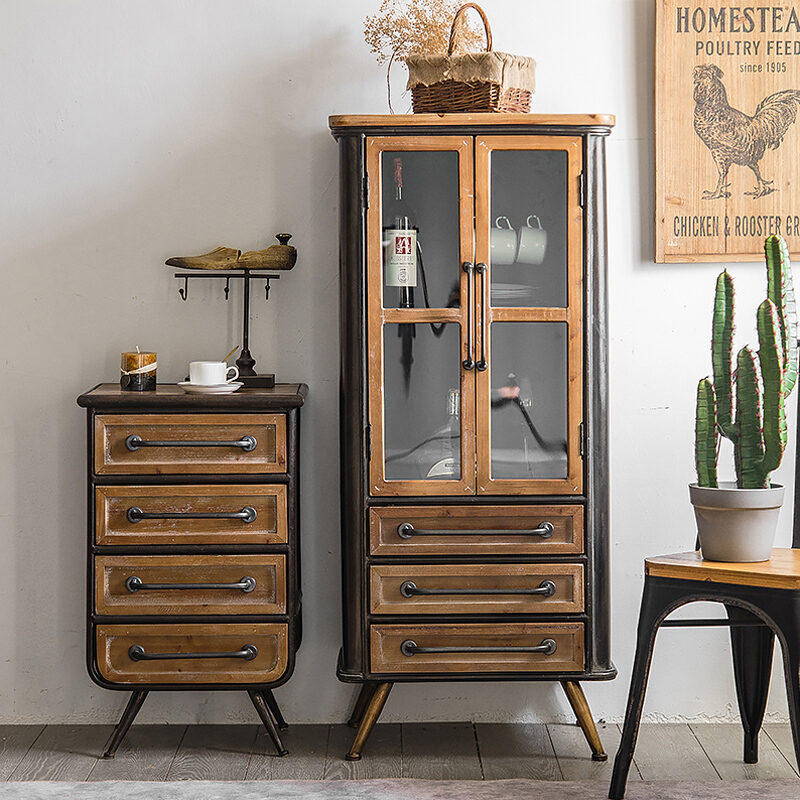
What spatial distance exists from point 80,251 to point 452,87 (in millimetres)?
1149

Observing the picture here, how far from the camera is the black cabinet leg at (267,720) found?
9.16ft

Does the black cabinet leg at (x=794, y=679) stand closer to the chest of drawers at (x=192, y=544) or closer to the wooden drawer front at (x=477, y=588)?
the wooden drawer front at (x=477, y=588)

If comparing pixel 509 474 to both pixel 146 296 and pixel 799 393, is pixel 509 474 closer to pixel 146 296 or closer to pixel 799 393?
pixel 799 393

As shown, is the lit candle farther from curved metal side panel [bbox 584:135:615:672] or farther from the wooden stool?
the wooden stool

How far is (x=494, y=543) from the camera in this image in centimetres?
271

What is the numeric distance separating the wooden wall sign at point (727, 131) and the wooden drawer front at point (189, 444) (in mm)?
1212

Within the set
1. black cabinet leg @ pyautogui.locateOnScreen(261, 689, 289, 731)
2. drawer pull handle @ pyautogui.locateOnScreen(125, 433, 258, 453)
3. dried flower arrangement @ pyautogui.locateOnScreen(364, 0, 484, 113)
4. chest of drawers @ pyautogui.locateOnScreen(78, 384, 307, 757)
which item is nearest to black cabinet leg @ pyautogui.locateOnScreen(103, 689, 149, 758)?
chest of drawers @ pyautogui.locateOnScreen(78, 384, 307, 757)

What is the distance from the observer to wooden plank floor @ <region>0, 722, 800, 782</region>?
2693 mm

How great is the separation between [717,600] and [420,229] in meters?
1.14

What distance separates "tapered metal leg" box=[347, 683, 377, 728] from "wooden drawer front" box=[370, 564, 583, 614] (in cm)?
40

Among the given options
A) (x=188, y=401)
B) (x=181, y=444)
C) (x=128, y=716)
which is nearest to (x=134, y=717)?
(x=128, y=716)

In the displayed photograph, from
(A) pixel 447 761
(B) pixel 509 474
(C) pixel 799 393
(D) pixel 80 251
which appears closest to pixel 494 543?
(B) pixel 509 474

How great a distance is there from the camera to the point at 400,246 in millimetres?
2699

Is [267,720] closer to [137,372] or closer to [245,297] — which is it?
[137,372]
